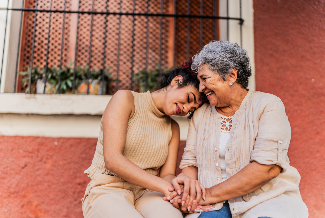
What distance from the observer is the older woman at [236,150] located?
64.4 inches

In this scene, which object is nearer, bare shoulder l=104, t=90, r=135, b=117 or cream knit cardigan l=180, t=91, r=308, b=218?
cream knit cardigan l=180, t=91, r=308, b=218

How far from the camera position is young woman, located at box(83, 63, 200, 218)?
171 centimetres

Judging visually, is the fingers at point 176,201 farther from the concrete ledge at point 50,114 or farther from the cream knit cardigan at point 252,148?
the concrete ledge at point 50,114

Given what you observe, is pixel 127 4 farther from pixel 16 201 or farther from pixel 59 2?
pixel 16 201

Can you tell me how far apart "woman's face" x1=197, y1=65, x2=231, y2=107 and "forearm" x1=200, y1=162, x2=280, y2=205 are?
52 cm

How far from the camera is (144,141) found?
6.41ft

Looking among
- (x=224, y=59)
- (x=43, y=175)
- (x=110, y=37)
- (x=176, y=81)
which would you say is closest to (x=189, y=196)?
(x=176, y=81)

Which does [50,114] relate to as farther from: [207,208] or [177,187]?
[207,208]

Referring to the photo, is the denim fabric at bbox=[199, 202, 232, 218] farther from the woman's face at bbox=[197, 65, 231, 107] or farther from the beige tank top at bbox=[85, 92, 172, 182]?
the woman's face at bbox=[197, 65, 231, 107]

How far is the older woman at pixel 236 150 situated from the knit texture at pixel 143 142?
225mm

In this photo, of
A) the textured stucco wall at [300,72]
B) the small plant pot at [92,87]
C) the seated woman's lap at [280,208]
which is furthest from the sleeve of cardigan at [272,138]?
the small plant pot at [92,87]

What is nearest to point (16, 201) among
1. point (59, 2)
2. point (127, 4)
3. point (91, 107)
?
point (91, 107)

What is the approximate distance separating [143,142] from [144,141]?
0.03ft

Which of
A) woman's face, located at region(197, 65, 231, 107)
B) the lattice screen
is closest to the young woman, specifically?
woman's face, located at region(197, 65, 231, 107)
